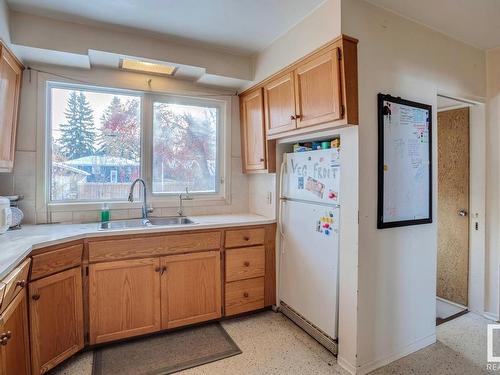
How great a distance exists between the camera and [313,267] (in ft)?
7.45

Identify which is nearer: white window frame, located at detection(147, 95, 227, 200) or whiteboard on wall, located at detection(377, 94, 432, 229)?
whiteboard on wall, located at detection(377, 94, 432, 229)

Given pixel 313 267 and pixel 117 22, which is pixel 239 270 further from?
pixel 117 22

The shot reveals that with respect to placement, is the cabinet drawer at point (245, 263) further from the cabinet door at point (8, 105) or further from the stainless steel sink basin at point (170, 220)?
the cabinet door at point (8, 105)

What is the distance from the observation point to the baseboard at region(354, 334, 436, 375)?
6.17 ft

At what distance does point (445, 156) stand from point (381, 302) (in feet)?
6.07

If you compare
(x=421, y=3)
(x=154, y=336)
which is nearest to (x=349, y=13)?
(x=421, y=3)

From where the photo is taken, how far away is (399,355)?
204 centimetres

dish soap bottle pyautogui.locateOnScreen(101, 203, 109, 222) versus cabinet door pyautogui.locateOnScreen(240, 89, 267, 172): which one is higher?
cabinet door pyautogui.locateOnScreen(240, 89, 267, 172)

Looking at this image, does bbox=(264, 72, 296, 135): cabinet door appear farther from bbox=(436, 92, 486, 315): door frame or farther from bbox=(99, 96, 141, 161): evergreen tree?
bbox=(436, 92, 486, 315): door frame

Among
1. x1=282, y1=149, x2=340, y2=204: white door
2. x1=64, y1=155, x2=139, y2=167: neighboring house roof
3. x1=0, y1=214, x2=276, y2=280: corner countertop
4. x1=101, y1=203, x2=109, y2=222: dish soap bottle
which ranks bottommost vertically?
x1=0, y1=214, x2=276, y2=280: corner countertop

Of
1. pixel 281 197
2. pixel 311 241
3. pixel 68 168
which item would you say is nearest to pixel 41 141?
pixel 68 168

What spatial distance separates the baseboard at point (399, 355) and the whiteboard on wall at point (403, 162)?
90 centimetres

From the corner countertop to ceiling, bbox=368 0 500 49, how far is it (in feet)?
6.24

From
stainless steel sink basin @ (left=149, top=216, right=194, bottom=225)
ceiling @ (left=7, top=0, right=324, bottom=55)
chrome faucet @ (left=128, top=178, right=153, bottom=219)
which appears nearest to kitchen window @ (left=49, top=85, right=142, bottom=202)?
chrome faucet @ (left=128, top=178, right=153, bottom=219)
